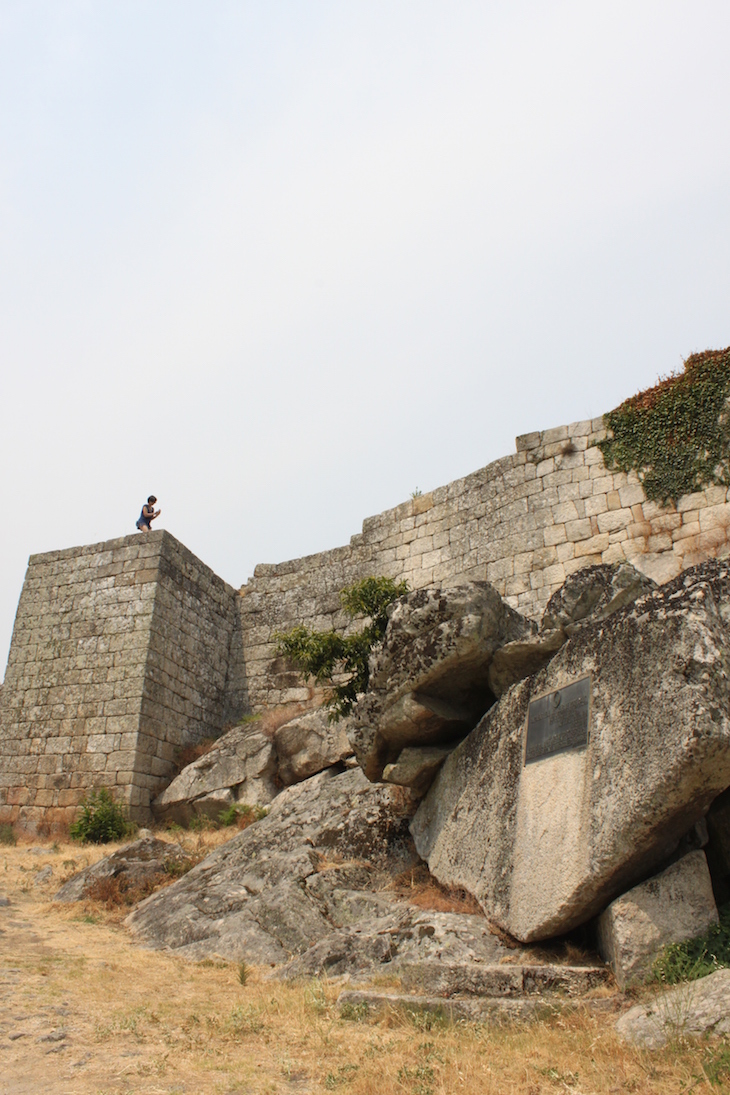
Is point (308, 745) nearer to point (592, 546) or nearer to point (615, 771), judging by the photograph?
point (592, 546)

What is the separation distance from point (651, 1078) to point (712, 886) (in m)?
1.77

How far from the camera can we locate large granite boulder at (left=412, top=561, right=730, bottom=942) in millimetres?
4238

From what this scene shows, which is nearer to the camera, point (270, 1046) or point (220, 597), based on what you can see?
point (270, 1046)

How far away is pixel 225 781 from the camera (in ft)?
36.4

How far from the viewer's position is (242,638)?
1460cm

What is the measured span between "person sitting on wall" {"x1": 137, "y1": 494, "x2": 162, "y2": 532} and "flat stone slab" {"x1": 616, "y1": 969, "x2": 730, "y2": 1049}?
39.2 feet

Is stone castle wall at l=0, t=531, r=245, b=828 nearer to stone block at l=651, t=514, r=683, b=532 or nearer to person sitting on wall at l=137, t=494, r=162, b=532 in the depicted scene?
person sitting on wall at l=137, t=494, r=162, b=532

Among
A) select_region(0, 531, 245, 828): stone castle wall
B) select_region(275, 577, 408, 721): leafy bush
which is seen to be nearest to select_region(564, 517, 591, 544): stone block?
select_region(275, 577, 408, 721): leafy bush

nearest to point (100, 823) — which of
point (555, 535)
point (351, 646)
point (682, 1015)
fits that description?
point (351, 646)

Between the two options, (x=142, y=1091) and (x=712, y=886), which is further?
(x=712, y=886)

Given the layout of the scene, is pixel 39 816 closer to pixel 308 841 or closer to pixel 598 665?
pixel 308 841

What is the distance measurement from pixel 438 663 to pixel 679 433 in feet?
19.6

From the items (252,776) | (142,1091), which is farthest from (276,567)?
(142,1091)

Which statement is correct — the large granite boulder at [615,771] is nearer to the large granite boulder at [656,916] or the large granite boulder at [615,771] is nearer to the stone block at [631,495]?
the large granite boulder at [656,916]
